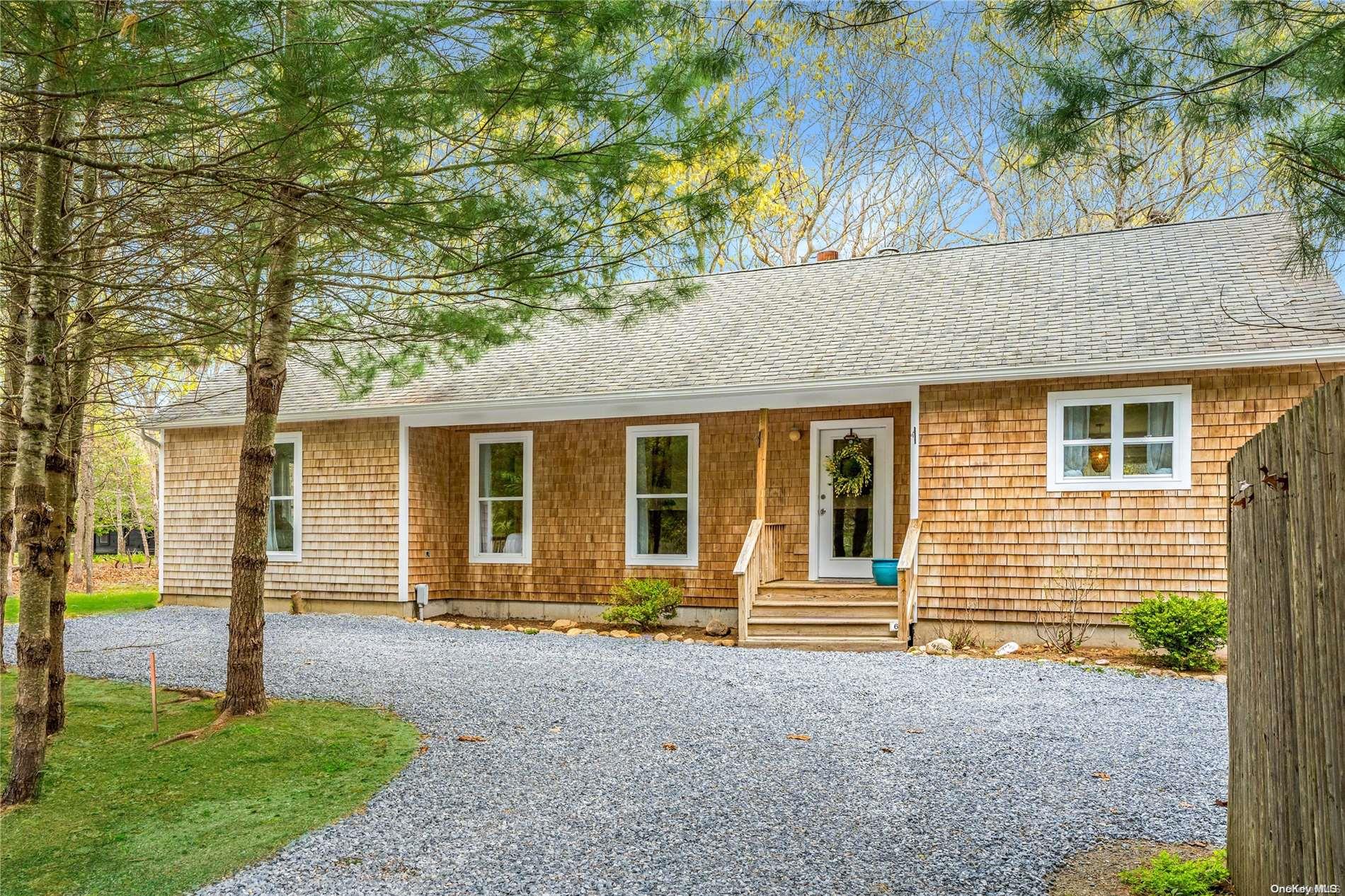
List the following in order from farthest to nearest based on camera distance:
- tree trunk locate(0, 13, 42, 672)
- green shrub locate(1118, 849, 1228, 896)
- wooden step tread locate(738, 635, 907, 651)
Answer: wooden step tread locate(738, 635, 907, 651), tree trunk locate(0, 13, 42, 672), green shrub locate(1118, 849, 1228, 896)

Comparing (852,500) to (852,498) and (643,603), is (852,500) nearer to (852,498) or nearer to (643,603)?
(852,498)

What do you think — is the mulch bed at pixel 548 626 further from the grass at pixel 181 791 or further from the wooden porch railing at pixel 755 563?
the grass at pixel 181 791

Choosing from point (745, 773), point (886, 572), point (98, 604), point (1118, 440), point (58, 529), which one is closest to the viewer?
point (745, 773)

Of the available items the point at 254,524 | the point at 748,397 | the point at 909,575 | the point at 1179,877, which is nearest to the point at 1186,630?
the point at 909,575

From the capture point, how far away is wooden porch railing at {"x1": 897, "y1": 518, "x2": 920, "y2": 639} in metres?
9.49

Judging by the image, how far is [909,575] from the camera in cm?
974

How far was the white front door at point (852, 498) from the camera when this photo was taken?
11273 mm

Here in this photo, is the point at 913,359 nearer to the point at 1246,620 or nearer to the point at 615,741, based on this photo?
the point at 615,741

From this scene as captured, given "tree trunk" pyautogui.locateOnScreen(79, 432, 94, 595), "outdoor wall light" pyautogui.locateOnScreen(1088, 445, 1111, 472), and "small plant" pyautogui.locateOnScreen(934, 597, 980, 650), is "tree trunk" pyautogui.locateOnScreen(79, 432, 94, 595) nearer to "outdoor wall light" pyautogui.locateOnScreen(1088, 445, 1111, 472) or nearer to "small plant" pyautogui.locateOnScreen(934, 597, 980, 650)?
"small plant" pyautogui.locateOnScreen(934, 597, 980, 650)

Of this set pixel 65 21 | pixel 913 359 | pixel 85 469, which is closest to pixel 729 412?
pixel 913 359

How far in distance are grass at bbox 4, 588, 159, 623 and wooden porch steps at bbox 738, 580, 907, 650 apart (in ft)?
29.3

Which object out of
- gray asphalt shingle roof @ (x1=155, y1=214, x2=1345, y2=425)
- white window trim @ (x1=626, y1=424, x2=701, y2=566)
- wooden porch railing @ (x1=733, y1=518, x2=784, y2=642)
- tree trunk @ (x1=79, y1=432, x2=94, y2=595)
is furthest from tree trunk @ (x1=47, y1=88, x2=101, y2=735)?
tree trunk @ (x1=79, y1=432, x2=94, y2=595)

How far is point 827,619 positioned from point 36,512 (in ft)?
23.2

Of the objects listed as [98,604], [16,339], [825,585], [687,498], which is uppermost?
[16,339]
